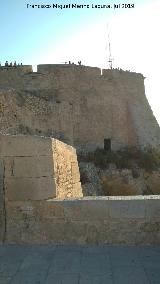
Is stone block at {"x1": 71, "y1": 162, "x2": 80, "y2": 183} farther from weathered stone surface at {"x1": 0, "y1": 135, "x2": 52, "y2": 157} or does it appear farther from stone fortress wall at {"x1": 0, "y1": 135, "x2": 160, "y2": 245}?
weathered stone surface at {"x1": 0, "y1": 135, "x2": 52, "y2": 157}

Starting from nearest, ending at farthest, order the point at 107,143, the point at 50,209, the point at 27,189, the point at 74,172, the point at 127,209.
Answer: the point at 127,209
the point at 50,209
the point at 27,189
the point at 74,172
the point at 107,143

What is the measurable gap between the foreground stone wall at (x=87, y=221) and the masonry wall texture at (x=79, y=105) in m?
15.9

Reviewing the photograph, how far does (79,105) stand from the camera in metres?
27.5

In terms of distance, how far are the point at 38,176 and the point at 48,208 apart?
481 millimetres

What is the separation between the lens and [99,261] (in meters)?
4.39

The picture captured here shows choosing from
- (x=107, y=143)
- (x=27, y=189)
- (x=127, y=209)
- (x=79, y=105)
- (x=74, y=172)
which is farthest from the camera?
(x=107, y=143)

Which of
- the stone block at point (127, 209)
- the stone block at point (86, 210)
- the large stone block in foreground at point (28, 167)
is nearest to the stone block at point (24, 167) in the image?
the large stone block in foreground at point (28, 167)

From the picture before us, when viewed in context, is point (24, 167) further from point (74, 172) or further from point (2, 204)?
point (74, 172)

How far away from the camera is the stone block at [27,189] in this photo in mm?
5418

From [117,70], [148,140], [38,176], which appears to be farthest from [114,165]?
[38,176]

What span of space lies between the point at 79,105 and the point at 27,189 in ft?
73.1

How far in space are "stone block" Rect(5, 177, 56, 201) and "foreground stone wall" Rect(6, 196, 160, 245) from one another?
11cm

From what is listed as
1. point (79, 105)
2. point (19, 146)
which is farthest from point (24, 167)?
point (79, 105)

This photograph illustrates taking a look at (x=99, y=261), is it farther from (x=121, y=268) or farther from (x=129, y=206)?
(x=129, y=206)
